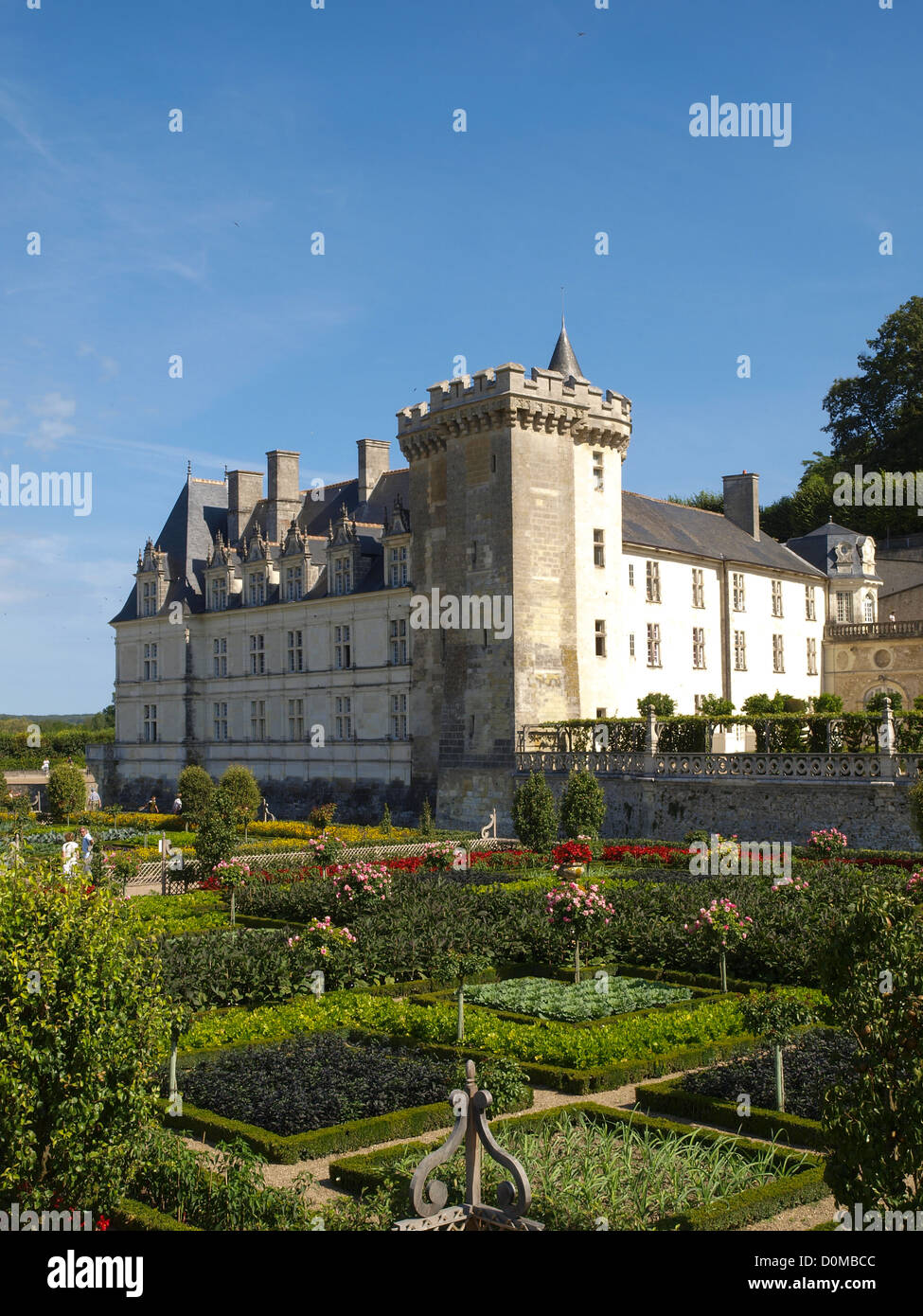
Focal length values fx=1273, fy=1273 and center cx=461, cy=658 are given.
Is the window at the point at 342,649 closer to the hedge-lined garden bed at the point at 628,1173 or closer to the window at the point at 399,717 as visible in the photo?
the window at the point at 399,717

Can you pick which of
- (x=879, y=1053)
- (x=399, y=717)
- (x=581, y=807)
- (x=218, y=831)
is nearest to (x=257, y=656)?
(x=399, y=717)

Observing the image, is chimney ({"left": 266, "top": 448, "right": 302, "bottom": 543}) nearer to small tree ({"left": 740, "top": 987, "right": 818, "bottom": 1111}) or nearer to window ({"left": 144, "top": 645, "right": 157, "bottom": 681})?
window ({"left": 144, "top": 645, "right": 157, "bottom": 681})

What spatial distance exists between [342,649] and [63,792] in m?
10.7

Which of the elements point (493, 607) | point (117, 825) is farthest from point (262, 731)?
point (493, 607)

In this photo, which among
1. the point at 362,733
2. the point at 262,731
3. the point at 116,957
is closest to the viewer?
the point at 116,957

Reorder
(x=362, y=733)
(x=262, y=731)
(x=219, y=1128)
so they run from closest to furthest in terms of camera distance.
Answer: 1. (x=219, y=1128)
2. (x=362, y=733)
3. (x=262, y=731)

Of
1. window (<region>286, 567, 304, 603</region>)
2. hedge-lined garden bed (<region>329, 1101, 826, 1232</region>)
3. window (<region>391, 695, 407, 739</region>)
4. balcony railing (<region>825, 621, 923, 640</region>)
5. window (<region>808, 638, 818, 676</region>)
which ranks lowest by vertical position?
hedge-lined garden bed (<region>329, 1101, 826, 1232</region>)

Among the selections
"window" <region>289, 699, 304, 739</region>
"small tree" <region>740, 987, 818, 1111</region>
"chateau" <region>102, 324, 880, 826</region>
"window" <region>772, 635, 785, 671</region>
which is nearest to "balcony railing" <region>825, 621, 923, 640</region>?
"chateau" <region>102, 324, 880, 826</region>

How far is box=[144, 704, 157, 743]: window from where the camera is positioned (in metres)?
54.9

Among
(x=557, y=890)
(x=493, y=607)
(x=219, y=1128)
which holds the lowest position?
(x=219, y=1128)

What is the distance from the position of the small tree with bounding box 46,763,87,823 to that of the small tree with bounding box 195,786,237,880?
711 inches

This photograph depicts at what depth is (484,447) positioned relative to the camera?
3925cm
